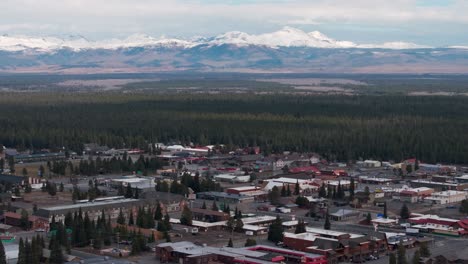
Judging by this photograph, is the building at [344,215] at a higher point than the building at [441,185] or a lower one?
higher

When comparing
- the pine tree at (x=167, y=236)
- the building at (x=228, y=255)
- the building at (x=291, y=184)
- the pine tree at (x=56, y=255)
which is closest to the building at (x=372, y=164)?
the building at (x=291, y=184)

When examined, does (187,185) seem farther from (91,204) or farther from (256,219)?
(256,219)

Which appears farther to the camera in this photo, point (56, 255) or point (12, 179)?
point (12, 179)

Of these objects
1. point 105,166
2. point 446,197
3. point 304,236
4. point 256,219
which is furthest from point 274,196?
point 105,166

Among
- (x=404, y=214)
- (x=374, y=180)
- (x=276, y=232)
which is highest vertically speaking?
(x=276, y=232)

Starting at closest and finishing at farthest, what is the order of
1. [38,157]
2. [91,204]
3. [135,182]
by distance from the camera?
1. [91,204]
2. [135,182]
3. [38,157]

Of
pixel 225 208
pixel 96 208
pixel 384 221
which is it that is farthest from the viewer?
pixel 225 208

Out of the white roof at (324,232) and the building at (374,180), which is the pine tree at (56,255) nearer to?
the white roof at (324,232)

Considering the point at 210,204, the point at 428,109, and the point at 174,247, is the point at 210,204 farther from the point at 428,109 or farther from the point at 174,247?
the point at 428,109
